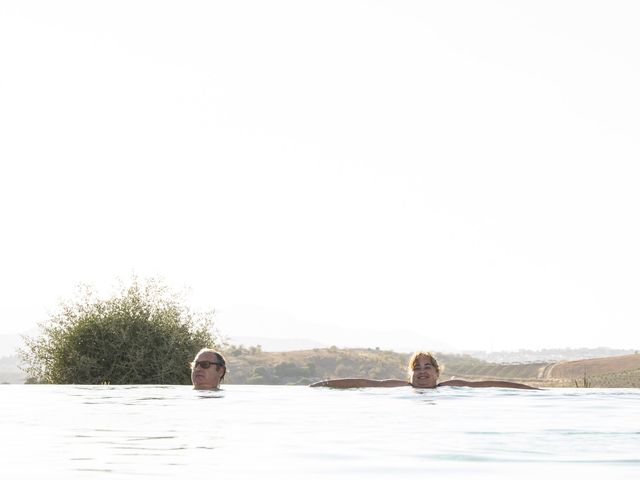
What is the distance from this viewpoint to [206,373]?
18688mm

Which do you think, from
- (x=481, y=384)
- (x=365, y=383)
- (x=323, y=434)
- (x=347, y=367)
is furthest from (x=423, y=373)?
(x=347, y=367)

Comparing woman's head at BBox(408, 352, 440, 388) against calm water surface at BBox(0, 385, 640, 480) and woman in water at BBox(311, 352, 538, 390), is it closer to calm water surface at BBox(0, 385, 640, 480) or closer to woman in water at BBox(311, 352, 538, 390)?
woman in water at BBox(311, 352, 538, 390)

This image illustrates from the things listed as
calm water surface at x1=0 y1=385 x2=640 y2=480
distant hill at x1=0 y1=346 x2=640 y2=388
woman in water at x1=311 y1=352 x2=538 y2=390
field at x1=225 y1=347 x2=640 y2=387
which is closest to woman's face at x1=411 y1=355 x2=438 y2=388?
woman in water at x1=311 y1=352 x2=538 y2=390

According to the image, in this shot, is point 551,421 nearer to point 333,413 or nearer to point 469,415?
point 469,415

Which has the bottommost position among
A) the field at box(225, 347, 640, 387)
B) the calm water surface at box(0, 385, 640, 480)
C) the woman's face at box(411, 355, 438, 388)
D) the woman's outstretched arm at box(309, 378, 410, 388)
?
the calm water surface at box(0, 385, 640, 480)

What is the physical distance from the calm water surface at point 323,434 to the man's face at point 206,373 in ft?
1.09

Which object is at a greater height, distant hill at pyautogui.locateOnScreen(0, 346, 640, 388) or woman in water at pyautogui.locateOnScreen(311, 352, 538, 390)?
distant hill at pyautogui.locateOnScreen(0, 346, 640, 388)

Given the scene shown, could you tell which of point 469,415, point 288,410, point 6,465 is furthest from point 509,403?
point 6,465

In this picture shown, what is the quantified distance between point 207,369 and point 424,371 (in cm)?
408

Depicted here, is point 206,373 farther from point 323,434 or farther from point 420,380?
point 323,434

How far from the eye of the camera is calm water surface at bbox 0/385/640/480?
8352mm

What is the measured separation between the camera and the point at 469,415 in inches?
569

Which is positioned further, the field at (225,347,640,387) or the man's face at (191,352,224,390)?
the field at (225,347,640,387)

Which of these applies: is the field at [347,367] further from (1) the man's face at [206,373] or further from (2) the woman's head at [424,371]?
(1) the man's face at [206,373]
